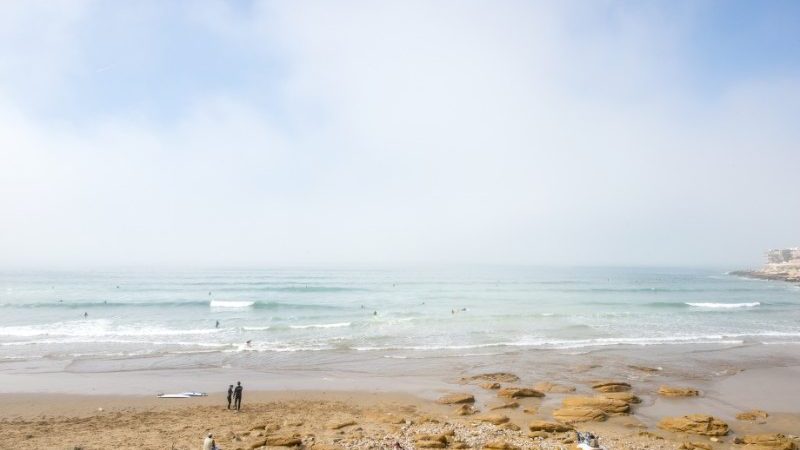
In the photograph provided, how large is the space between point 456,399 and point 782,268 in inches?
5480

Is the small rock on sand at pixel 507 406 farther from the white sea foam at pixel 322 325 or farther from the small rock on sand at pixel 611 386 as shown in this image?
the white sea foam at pixel 322 325

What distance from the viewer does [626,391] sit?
18.2 meters

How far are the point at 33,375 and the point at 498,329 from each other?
2833cm

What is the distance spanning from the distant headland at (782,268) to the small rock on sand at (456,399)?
11134cm

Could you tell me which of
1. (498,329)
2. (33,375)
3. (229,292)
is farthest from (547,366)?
(229,292)

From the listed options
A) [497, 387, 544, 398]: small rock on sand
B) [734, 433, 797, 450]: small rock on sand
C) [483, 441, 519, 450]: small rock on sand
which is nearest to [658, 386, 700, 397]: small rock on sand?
[734, 433, 797, 450]: small rock on sand

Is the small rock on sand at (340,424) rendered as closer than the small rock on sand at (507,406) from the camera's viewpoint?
Yes

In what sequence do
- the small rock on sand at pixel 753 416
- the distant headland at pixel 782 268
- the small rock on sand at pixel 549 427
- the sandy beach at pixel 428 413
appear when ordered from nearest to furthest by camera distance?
the sandy beach at pixel 428 413
the small rock on sand at pixel 549 427
the small rock on sand at pixel 753 416
the distant headland at pixel 782 268

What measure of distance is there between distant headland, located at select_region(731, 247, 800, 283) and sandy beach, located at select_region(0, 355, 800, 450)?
104858mm

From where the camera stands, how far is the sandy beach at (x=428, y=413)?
12969 millimetres

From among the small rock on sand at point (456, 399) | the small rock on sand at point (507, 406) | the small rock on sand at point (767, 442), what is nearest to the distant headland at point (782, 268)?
the small rock on sand at point (767, 442)

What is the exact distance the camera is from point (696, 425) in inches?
544

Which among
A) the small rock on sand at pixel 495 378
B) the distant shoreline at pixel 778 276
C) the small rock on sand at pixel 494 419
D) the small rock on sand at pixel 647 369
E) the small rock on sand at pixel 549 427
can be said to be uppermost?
the small rock on sand at pixel 549 427

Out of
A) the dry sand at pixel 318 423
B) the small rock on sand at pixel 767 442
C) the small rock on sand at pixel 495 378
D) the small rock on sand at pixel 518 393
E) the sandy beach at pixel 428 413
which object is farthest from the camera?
the small rock on sand at pixel 495 378
